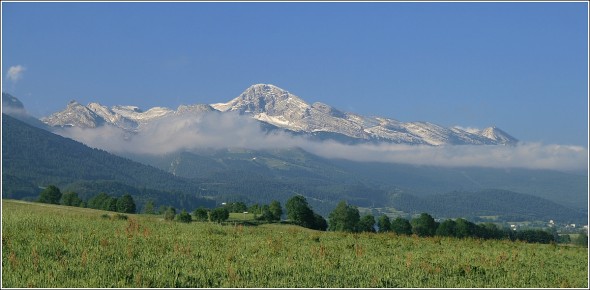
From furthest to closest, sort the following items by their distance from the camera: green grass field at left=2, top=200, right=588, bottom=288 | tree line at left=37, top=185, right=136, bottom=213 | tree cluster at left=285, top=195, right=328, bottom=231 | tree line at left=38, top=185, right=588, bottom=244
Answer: tree line at left=37, top=185, right=136, bottom=213, tree line at left=38, top=185, right=588, bottom=244, tree cluster at left=285, top=195, right=328, bottom=231, green grass field at left=2, top=200, right=588, bottom=288

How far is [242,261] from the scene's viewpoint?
28.8 m

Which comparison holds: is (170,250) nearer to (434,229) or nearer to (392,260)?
(392,260)

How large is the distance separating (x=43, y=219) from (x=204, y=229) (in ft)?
33.1

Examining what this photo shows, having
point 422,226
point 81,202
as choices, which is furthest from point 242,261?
point 81,202

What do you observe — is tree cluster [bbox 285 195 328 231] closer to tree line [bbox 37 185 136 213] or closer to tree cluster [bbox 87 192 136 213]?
tree cluster [bbox 87 192 136 213]

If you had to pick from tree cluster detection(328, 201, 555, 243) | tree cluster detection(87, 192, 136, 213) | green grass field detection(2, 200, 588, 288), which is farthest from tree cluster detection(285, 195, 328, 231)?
green grass field detection(2, 200, 588, 288)

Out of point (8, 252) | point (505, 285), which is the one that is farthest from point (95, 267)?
point (505, 285)

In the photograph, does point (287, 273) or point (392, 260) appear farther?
point (392, 260)

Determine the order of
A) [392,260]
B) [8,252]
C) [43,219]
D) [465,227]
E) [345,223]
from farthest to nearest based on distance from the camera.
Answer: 1. [345,223]
2. [465,227]
3. [43,219]
4. [392,260]
5. [8,252]

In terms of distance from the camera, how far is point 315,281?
25219 mm

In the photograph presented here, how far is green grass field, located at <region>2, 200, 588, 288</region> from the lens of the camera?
2466 cm

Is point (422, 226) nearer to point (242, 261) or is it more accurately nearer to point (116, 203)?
point (116, 203)

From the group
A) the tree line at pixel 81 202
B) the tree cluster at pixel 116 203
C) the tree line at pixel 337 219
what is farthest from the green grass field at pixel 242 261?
the tree line at pixel 81 202

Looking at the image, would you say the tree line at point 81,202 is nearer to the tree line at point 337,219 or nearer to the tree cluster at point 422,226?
the tree line at point 337,219
